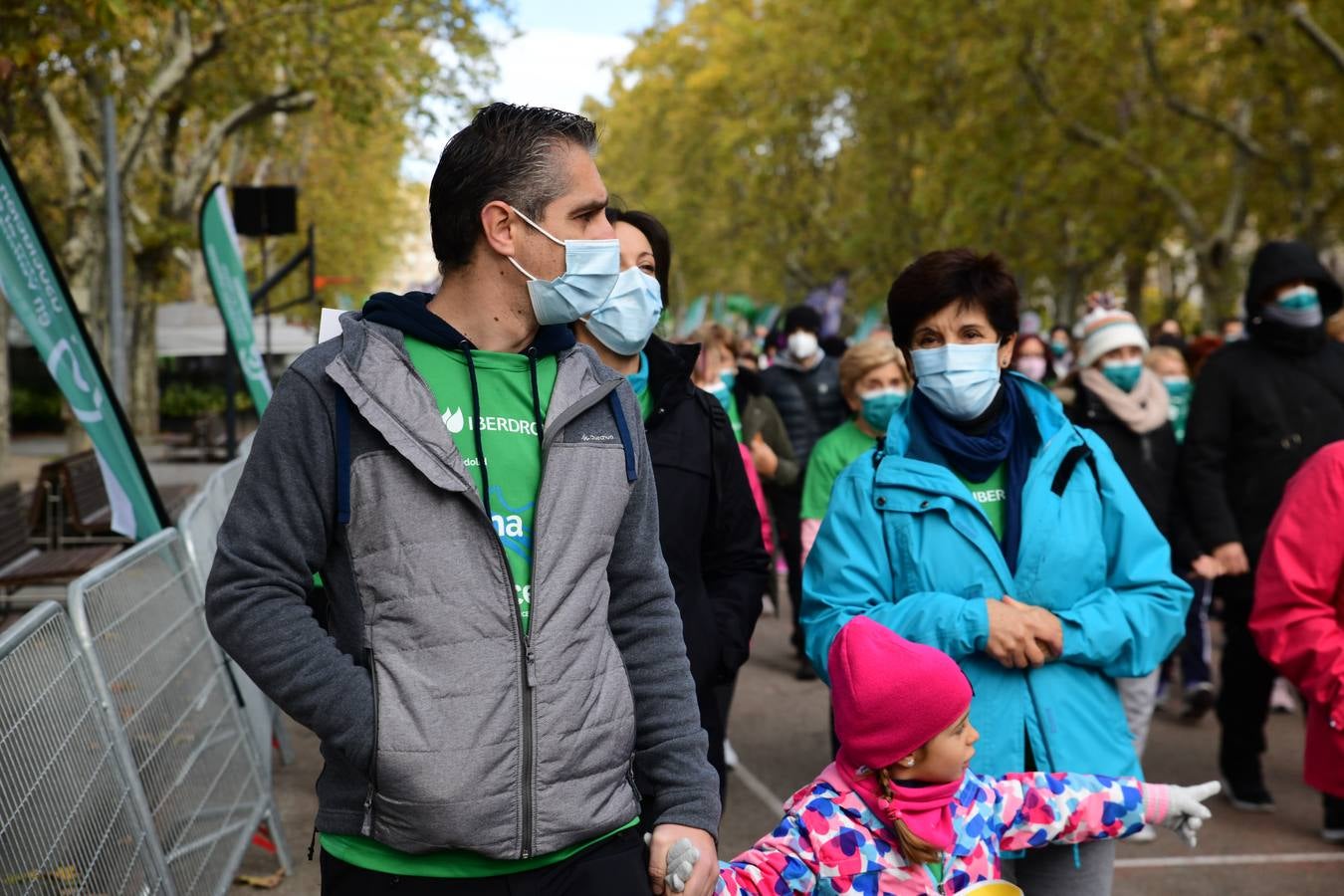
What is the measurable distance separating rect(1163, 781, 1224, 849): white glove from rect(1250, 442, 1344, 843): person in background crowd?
1.28 metres

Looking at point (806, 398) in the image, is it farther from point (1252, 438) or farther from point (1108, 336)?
point (1252, 438)

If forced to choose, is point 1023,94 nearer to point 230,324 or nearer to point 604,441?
point 230,324

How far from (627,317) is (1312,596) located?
2.03 m

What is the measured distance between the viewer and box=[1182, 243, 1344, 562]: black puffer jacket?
6.81 metres

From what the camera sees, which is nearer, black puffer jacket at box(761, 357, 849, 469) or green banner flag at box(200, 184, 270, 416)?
green banner flag at box(200, 184, 270, 416)

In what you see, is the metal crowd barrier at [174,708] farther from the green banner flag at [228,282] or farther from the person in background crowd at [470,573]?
the green banner flag at [228,282]

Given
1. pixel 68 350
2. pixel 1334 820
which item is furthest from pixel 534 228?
pixel 1334 820

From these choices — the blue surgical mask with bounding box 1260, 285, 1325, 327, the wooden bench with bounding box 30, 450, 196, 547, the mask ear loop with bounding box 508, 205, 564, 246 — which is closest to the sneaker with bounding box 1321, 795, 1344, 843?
the blue surgical mask with bounding box 1260, 285, 1325, 327

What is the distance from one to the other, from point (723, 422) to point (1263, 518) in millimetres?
3729

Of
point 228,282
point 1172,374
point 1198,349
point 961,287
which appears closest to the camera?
point 961,287

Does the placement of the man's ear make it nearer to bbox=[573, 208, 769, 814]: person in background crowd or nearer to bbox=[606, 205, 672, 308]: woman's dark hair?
bbox=[573, 208, 769, 814]: person in background crowd

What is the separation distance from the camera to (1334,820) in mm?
6141

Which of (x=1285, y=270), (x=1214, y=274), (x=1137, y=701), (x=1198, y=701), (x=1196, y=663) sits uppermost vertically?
(x=1214, y=274)

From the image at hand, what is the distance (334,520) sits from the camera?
2.27 metres
